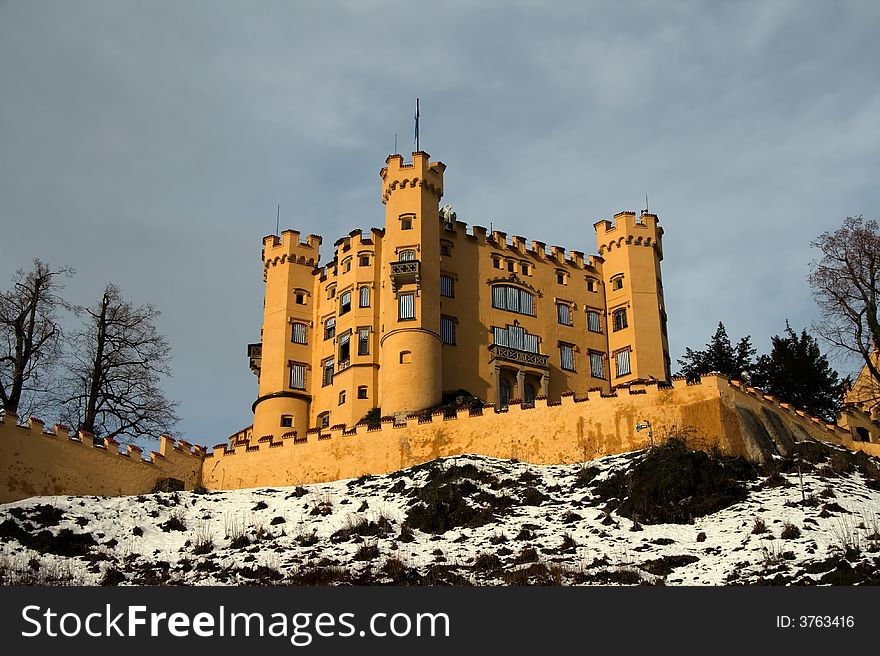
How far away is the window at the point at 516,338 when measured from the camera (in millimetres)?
70750

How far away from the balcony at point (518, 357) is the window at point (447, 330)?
2324 mm

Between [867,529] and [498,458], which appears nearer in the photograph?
[867,529]

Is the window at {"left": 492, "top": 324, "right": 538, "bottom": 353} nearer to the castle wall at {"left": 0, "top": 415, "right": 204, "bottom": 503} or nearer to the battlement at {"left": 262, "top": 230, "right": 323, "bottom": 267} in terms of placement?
the battlement at {"left": 262, "top": 230, "right": 323, "bottom": 267}

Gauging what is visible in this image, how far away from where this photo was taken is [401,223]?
70.5 m

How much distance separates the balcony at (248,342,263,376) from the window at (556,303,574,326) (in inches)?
721

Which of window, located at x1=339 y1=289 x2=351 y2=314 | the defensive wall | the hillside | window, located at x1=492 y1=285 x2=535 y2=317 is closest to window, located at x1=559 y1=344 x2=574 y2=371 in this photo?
window, located at x1=492 y1=285 x2=535 y2=317

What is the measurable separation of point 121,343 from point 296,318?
1322cm

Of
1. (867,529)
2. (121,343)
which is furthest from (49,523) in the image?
(867,529)

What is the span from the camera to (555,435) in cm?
5509

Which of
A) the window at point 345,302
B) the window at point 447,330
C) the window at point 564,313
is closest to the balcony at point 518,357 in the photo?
the window at point 447,330

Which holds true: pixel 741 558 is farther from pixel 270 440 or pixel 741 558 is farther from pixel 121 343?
pixel 121 343

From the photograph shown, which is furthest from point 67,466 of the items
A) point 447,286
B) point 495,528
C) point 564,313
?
point 564,313

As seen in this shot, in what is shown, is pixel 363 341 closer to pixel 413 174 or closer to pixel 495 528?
pixel 413 174

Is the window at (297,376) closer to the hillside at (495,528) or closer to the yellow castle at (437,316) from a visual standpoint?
the yellow castle at (437,316)
